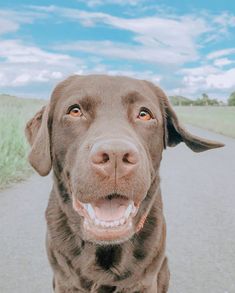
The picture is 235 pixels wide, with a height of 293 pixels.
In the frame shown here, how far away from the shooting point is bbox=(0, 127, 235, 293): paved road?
4.94m

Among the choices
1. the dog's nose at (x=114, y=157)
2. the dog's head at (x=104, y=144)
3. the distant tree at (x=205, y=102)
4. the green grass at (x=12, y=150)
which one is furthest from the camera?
the distant tree at (x=205, y=102)

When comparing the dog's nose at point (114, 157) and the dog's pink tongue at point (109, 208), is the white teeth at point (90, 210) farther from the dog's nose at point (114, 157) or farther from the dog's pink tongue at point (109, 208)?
the dog's nose at point (114, 157)

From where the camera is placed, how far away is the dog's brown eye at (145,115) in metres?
3.91

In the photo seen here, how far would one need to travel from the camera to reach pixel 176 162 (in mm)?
12539

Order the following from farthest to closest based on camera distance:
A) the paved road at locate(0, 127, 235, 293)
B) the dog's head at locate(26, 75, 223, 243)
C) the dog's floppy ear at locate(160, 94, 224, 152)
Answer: the paved road at locate(0, 127, 235, 293) → the dog's floppy ear at locate(160, 94, 224, 152) → the dog's head at locate(26, 75, 223, 243)

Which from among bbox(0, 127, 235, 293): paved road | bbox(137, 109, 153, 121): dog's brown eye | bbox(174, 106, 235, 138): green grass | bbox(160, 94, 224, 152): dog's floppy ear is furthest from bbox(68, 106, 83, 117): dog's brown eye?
bbox(174, 106, 235, 138): green grass

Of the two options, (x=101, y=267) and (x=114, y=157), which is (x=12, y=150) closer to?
(x=101, y=267)

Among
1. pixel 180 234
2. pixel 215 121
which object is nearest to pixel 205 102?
pixel 215 121

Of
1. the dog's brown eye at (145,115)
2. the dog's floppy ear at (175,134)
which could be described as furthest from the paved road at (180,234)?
the dog's brown eye at (145,115)

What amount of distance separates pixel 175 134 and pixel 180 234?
225cm

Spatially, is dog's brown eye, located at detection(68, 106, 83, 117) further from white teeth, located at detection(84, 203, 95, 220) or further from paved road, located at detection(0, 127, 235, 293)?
paved road, located at detection(0, 127, 235, 293)

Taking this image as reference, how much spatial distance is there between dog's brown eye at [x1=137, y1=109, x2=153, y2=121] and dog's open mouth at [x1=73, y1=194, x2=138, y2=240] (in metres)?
0.58

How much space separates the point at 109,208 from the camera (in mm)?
3670

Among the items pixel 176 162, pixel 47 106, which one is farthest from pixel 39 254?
pixel 176 162
